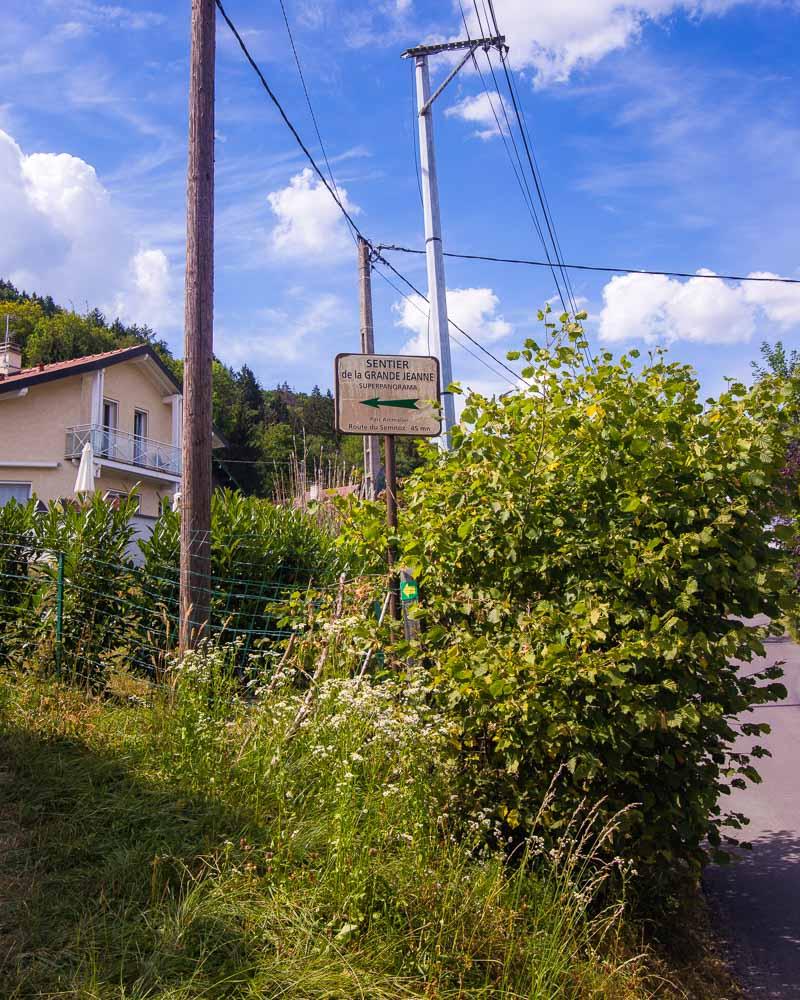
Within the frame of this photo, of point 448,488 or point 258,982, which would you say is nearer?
point 258,982

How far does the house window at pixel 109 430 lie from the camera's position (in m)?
27.0

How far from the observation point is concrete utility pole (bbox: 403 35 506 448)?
34.1ft

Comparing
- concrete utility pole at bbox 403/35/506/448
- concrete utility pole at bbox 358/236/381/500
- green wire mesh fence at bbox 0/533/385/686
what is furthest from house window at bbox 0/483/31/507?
green wire mesh fence at bbox 0/533/385/686

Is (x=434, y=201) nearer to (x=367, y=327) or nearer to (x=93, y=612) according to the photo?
(x=367, y=327)

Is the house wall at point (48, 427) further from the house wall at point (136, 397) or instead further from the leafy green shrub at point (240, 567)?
the leafy green shrub at point (240, 567)

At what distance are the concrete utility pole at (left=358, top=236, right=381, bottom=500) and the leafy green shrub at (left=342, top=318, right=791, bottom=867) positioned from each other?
9.78 m

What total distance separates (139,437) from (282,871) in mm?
27228

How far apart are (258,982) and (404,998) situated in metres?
0.47

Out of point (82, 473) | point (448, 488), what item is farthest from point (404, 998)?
point (82, 473)

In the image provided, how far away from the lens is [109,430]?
27516mm

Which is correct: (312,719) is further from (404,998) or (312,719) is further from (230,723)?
(404,998)

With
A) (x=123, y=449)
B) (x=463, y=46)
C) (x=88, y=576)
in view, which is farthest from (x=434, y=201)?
(x=123, y=449)

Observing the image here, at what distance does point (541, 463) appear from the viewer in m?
4.03

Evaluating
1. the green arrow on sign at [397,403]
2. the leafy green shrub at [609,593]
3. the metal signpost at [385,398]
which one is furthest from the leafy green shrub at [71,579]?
the leafy green shrub at [609,593]
